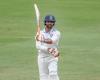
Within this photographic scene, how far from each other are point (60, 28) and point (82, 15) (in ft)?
9.73

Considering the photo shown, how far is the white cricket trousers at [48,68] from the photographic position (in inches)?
480

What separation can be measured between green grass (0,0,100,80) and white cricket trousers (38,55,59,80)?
6.64 ft

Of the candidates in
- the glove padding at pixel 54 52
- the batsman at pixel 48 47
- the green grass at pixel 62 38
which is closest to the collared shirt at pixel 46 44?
the batsman at pixel 48 47

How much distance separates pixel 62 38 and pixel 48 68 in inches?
284

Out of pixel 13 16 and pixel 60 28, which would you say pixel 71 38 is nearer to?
pixel 60 28

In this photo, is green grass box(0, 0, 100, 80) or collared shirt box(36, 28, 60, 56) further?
green grass box(0, 0, 100, 80)

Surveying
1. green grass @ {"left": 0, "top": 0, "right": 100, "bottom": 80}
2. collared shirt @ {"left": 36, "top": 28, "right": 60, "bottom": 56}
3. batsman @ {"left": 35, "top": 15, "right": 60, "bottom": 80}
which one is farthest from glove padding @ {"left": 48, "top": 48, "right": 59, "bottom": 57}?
green grass @ {"left": 0, "top": 0, "right": 100, "bottom": 80}

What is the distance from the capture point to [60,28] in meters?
21.3

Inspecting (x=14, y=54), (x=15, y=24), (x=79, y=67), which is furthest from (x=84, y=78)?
(x=15, y=24)

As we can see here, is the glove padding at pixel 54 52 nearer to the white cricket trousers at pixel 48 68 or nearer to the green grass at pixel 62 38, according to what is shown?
the white cricket trousers at pixel 48 68

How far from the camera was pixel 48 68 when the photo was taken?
12430 millimetres

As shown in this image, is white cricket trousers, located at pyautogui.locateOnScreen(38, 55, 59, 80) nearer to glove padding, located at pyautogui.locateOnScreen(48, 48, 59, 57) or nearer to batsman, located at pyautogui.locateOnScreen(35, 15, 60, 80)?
batsman, located at pyautogui.locateOnScreen(35, 15, 60, 80)

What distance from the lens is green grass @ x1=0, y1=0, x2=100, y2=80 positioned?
15.4 metres

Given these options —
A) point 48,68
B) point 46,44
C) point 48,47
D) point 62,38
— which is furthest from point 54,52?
point 62,38
